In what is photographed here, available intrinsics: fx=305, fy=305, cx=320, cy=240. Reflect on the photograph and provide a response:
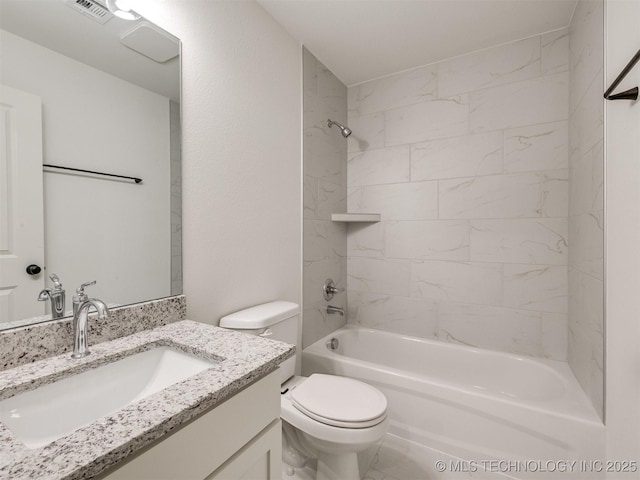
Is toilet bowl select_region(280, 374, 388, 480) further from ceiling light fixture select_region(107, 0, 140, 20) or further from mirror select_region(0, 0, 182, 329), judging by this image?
ceiling light fixture select_region(107, 0, 140, 20)

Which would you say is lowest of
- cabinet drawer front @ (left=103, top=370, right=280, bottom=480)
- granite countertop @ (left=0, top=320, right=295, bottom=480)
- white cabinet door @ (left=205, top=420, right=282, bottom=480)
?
white cabinet door @ (left=205, top=420, right=282, bottom=480)

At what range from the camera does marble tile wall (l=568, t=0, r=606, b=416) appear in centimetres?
130

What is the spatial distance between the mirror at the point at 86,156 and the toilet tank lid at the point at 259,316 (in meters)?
0.28

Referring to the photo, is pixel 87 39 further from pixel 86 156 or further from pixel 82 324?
pixel 82 324

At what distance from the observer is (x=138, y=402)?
0.62 meters

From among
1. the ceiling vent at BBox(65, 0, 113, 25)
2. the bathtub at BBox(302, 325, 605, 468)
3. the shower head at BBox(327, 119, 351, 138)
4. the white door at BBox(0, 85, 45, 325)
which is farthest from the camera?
the shower head at BBox(327, 119, 351, 138)

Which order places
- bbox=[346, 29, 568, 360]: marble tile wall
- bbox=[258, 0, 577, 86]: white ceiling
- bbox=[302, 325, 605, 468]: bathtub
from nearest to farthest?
bbox=[302, 325, 605, 468]: bathtub → bbox=[258, 0, 577, 86]: white ceiling → bbox=[346, 29, 568, 360]: marble tile wall

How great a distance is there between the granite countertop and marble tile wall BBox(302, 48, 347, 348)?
42.2 inches

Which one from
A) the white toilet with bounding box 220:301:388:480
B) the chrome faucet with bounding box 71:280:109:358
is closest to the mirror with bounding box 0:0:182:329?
the chrome faucet with bounding box 71:280:109:358

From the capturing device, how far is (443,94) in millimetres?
2178

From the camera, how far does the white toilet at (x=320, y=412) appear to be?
4.03 feet

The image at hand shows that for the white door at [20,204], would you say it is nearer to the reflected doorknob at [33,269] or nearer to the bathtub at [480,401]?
the reflected doorknob at [33,269]

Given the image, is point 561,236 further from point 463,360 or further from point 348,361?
point 348,361

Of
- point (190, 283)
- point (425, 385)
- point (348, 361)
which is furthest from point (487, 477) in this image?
point (190, 283)
